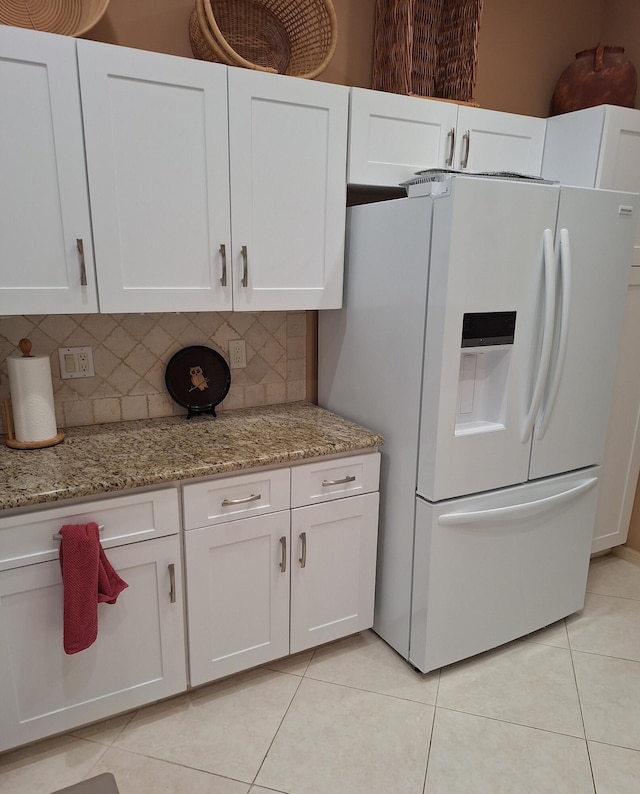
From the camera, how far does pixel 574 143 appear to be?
229 centimetres

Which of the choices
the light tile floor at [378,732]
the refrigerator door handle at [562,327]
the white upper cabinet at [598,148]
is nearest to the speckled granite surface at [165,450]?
the refrigerator door handle at [562,327]

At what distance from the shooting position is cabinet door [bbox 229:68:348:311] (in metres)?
1.78

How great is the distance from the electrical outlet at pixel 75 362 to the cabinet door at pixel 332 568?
3.02 feet

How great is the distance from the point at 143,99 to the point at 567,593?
2.42m

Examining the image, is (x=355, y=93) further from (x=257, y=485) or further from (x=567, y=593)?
(x=567, y=593)

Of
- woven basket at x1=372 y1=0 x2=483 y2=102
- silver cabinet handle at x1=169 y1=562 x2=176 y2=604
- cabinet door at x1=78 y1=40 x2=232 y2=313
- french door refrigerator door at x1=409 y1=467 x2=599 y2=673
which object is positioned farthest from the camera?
woven basket at x1=372 y1=0 x2=483 y2=102

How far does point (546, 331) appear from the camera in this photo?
186 centimetres

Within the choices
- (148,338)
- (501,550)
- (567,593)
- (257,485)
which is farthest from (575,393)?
(148,338)

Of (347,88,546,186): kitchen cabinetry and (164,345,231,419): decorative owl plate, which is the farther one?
(164,345,231,419): decorative owl plate

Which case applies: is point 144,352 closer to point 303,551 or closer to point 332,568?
point 303,551

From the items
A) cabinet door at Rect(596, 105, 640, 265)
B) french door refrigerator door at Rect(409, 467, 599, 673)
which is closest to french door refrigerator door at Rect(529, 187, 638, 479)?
french door refrigerator door at Rect(409, 467, 599, 673)

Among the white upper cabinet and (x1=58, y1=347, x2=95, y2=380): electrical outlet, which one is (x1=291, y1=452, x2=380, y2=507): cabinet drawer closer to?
(x1=58, y1=347, x2=95, y2=380): electrical outlet

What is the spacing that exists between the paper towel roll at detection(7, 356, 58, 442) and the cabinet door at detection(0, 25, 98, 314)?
214 millimetres

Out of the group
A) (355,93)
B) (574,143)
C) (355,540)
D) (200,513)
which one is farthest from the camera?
(574,143)
